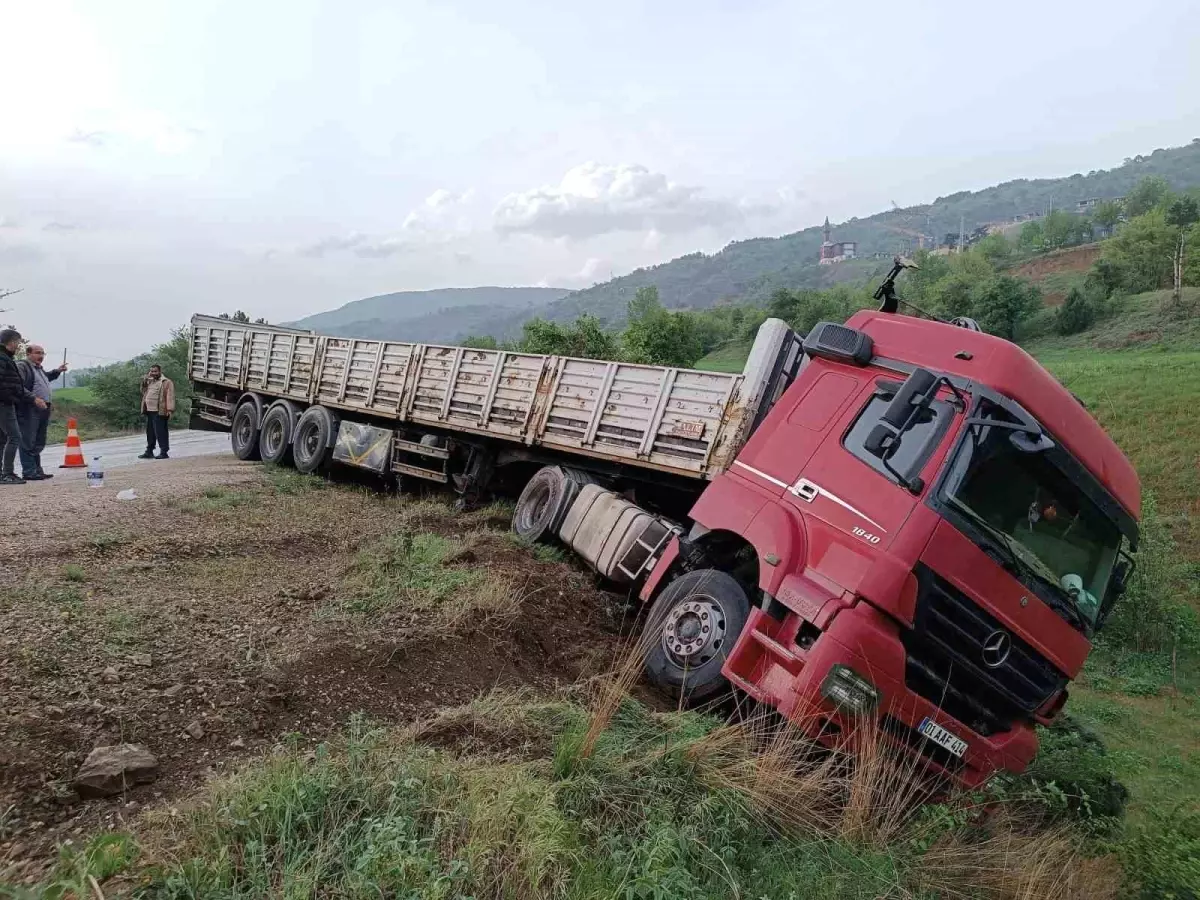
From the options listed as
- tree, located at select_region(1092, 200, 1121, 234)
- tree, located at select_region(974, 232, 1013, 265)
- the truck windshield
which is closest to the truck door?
the truck windshield

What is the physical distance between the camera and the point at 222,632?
4238mm

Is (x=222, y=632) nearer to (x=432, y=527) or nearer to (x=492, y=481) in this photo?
(x=432, y=527)

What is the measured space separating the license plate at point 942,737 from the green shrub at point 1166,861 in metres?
0.73

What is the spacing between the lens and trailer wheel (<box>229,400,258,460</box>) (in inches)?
477

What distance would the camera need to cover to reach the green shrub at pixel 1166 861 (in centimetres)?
302

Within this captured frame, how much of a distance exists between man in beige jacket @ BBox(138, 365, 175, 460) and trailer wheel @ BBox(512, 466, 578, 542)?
6816mm

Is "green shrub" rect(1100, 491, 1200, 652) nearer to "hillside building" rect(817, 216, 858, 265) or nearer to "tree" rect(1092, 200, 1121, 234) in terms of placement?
"tree" rect(1092, 200, 1121, 234)

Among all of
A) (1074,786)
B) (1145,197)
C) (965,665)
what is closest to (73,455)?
(965,665)

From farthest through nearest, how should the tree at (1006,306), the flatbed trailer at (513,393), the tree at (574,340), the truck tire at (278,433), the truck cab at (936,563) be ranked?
the tree at (1006,306) < the tree at (574,340) < the truck tire at (278,433) < the flatbed trailer at (513,393) < the truck cab at (936,563)

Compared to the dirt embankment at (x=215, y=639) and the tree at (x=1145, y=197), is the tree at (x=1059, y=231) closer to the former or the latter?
the tree at (x=1145, y=197)

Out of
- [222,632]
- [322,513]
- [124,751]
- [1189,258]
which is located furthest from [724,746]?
[1189,258]

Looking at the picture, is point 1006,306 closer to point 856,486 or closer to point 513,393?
point 513,393

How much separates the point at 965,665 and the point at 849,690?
0.69 meters

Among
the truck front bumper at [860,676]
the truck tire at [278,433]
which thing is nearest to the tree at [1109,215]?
the truck tire at [278,433]
